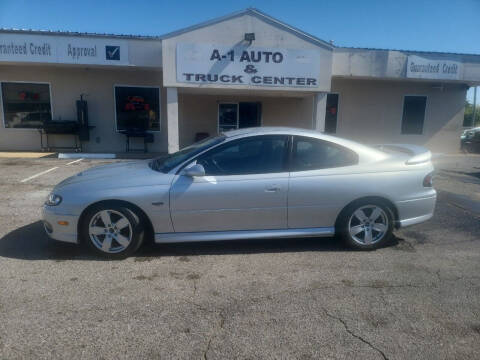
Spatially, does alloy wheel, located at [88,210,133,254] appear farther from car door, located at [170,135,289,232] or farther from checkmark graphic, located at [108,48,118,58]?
checkmark graphic, located at [108,48,118,58]

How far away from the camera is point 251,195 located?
4.06m

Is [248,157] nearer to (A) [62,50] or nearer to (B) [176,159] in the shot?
(B) [176,159]

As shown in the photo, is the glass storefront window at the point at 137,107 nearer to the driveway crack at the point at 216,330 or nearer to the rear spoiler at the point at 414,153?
the rear spoiler at the point at 414,153

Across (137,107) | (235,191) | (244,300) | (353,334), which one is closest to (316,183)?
(235,191)

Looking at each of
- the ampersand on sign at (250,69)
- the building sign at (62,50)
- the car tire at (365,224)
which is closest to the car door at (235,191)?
the car tire at (365,224)

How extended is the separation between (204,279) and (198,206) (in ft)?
2.72

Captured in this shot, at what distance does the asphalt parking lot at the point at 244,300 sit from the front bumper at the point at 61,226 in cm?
27

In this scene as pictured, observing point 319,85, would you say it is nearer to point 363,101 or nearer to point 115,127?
point 363,101

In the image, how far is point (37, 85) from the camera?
13.2m

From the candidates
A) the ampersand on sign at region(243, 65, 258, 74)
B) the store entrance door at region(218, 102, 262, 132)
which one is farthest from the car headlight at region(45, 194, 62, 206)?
the store entrance door at region(218, 102, 262, 132)

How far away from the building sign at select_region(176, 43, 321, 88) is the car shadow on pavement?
769 cm

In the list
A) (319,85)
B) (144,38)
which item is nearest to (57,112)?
(144,38)

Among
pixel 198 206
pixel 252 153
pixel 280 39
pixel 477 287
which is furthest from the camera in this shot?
pixel 280 39

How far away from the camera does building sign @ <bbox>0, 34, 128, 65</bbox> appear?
11617 mm
